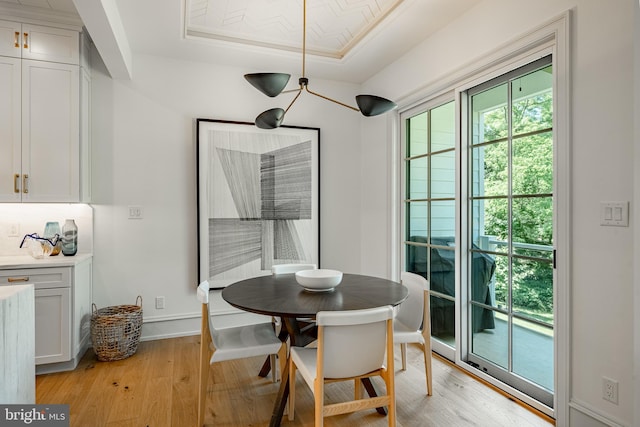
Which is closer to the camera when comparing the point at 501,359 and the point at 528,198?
A: the point at 528,198

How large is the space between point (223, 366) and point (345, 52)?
301 centimetres

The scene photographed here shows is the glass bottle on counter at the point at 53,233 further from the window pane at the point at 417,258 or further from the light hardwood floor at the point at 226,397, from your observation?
the window pane at the point at 417,258

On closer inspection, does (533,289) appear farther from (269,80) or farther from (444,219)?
(269,80)

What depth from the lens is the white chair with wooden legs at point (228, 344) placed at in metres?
2.08

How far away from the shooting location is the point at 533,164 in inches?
93.1

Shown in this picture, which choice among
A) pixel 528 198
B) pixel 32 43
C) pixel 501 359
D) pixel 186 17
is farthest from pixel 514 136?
pixel 32 43

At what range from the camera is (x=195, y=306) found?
143 inches

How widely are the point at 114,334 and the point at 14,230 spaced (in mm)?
1219

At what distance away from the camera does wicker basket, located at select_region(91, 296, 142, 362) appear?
296cm

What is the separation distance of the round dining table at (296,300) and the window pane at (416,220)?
101 cm

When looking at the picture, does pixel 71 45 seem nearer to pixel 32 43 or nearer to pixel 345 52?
pixel 32 43

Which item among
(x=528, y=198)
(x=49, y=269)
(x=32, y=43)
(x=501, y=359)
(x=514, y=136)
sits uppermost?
(x=32, y=43)

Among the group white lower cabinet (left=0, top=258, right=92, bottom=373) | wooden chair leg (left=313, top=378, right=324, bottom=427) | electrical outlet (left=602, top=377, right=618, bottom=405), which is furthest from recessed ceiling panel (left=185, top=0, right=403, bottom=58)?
electrical outlet (left=602, top=377, right=618, bottom=405)

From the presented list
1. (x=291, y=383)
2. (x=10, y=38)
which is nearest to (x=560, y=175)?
(x=291, y=383)
